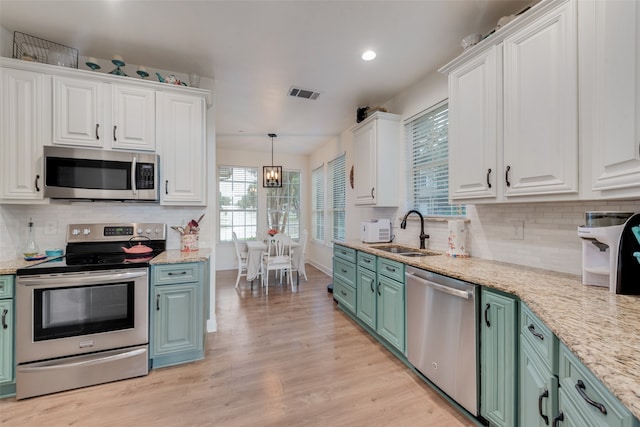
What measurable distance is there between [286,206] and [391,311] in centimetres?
473

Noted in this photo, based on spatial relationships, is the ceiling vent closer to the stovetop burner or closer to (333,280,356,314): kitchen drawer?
the stovetop burner

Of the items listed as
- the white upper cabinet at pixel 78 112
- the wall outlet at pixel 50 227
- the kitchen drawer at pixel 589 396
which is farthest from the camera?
the wall outlet at pixel 50 227

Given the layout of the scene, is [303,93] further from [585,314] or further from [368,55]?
[585,314]

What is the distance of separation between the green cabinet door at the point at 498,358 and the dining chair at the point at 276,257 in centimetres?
326

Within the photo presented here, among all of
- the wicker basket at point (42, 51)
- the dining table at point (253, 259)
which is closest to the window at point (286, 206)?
the dining table at point (253, 259)

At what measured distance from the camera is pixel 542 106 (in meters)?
1.61

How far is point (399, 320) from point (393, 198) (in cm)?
158

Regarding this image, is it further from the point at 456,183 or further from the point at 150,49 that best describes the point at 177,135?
the point at 456,183

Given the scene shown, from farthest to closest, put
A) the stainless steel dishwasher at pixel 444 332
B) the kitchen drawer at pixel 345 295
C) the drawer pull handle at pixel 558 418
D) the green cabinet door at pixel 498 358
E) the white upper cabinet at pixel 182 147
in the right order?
1. the kitchen drawer at pixel 345 295
2. the white upper cabinet at pixel 182 147
3. the stainless steel dishwasher at pixel 444 332
4. the green cabinet door at pixel 498 358
5. the drawer pull handle at pixel 558 418

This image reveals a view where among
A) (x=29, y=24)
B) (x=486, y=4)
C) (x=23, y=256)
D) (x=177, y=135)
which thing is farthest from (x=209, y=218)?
(x=486, y=4)

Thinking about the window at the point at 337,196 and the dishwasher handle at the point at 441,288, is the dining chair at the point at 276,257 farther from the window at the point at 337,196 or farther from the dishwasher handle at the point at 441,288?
the dishwasher handle at the point at 441,288

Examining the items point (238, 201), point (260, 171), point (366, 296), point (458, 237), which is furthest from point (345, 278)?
point (260, 171)

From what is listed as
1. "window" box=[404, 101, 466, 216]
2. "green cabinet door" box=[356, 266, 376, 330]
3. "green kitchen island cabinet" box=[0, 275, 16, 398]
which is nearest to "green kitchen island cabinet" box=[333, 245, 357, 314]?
"green cabinet door" box=[356, 266, 376, 330]

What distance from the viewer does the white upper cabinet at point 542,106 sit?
1.47 meters
